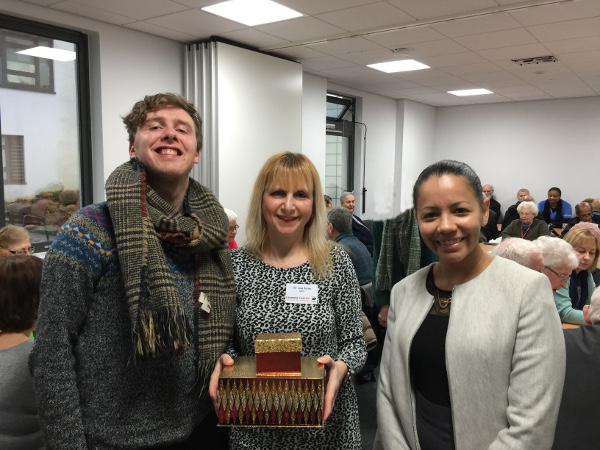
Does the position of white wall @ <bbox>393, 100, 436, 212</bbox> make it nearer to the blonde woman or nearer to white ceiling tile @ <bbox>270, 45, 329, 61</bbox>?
white ceiling tile @ <bbox>270, 45, 329, 61</bbox>

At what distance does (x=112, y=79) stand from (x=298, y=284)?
3.91 m

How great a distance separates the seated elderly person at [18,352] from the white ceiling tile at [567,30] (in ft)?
15.5

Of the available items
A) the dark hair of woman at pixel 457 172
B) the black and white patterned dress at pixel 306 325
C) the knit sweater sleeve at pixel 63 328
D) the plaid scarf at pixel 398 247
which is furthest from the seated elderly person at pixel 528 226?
the knit sweater sleeve at pixel 63 328

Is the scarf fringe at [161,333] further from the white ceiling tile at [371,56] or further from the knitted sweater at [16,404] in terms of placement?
the white ceiling tile at [371,56]

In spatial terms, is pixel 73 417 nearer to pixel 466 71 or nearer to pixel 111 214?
pixel 111 214

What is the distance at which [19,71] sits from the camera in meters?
4.09

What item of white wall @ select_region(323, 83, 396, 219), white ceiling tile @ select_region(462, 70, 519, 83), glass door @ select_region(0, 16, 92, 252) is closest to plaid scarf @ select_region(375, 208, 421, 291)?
glass door @ select_region(0, 16, 92, 252)

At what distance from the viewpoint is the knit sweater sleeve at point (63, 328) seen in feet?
3.53

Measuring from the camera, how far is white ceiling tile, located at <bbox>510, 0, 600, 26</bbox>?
12.6ft

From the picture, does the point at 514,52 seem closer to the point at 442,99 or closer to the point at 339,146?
the point at 339,146

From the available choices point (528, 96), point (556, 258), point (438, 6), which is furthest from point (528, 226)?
point (528, 96)

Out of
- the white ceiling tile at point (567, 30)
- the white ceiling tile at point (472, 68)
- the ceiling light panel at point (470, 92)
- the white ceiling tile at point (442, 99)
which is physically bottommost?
the white ceiling tile at point (567, 30)

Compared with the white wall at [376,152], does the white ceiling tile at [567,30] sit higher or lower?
higher

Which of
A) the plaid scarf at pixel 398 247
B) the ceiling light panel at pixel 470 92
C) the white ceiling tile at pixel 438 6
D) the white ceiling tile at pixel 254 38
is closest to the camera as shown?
the plaid scarf at pixel 398 247
